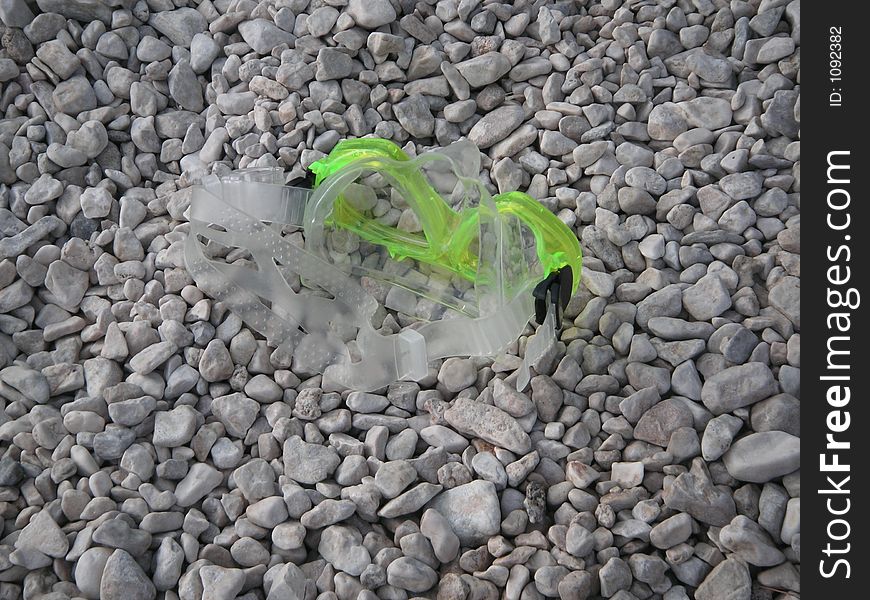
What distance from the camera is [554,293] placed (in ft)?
4.44

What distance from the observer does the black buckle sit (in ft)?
4.40

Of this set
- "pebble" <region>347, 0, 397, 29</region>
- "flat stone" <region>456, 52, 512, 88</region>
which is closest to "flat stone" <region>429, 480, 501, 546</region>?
"flat stone" <region>456, 52, 512, 88</region>

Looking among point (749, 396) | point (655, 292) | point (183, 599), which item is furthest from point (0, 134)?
point (749, 396)

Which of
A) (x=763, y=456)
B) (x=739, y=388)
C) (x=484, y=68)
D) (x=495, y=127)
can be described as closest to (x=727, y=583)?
(x=763, y=456)

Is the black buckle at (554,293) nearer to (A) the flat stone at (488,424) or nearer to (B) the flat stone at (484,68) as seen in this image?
(A) the flat stone at (488,424)

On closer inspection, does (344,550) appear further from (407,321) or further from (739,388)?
(739,388)

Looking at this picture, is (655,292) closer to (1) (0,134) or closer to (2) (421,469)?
(2) (421,469)

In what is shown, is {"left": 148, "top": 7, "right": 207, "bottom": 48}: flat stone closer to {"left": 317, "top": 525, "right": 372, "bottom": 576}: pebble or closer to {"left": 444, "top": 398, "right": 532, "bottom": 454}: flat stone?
{"left": 444, "top": 398, "right": 532, "bottom": 454}: flat stone

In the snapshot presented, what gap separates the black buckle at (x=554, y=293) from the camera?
4.40 ft

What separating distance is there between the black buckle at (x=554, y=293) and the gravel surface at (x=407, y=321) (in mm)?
68

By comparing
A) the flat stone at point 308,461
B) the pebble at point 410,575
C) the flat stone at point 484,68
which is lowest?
the pebble at point 410,575

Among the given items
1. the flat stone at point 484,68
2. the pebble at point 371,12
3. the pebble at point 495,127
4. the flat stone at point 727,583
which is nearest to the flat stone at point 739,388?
the flat stone at point 727,583

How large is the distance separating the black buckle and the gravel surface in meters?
0.07

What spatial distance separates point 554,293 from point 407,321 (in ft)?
0.95
